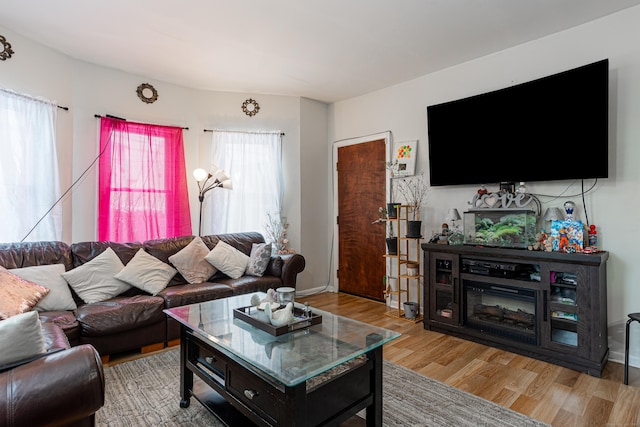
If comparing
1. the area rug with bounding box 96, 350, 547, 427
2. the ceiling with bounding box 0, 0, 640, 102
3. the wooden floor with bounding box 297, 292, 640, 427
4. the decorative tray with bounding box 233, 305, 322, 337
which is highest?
the ceiling with bounding box 0, 0, 640, 102

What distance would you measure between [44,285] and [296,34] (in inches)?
115

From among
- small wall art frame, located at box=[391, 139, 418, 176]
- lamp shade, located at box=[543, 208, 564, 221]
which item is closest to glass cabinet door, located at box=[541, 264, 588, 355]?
lamp shade, located at box=[543, 208, 564, 221]

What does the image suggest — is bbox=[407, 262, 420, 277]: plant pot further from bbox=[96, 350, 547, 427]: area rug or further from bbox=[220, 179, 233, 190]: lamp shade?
bbox=[220, 179, 233, 190]: lamp shade

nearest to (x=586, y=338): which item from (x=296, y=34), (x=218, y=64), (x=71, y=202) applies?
(x=296, y=34)

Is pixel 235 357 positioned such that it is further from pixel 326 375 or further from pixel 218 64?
pixel 218 64

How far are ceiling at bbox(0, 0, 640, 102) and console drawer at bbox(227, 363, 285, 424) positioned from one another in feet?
8.14

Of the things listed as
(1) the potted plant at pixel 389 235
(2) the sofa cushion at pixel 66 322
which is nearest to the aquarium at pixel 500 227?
(1) the potted plant at pixel 389 235

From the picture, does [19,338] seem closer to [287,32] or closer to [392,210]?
[287,32]

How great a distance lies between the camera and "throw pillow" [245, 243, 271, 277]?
377cm

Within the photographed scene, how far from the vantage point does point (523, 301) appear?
286 centimetres

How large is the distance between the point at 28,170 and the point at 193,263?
1677 mm

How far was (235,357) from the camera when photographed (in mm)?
1696

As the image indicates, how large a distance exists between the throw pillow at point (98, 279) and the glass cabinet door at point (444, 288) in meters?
2.88

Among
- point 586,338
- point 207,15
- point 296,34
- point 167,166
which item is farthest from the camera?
point 167,166
